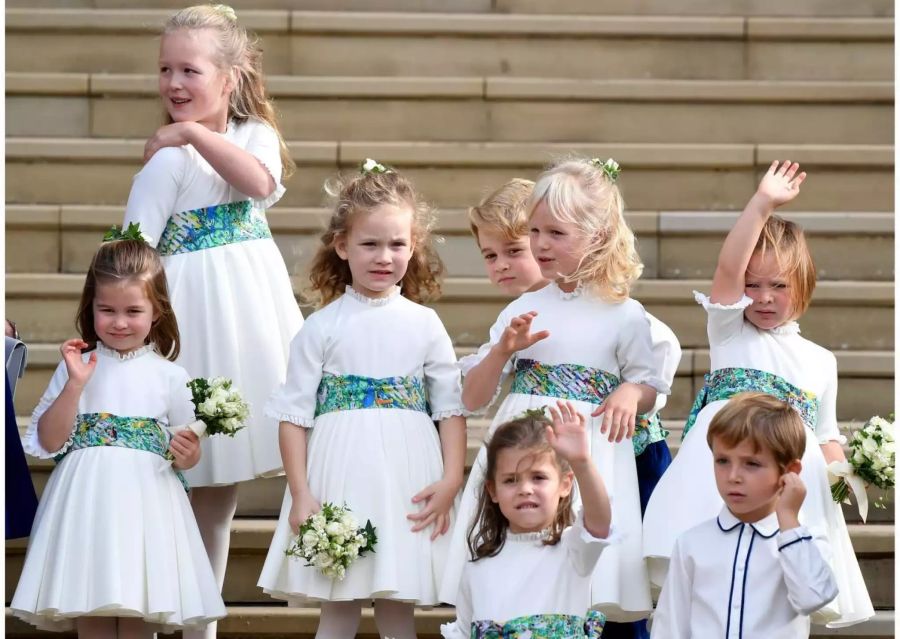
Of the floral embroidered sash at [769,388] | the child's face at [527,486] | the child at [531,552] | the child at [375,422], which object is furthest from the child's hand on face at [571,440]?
the floral embroidered sash at [769,388]

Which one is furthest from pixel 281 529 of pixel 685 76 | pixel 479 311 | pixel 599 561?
pixel 685 76

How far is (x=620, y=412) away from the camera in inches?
167

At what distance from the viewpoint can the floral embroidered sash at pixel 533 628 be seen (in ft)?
12.7

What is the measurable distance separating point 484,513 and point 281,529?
63 cm

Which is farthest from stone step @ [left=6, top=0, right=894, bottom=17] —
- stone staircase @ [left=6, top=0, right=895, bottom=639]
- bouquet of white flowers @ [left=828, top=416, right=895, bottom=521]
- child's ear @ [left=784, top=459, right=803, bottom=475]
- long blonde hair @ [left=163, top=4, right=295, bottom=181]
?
child's ear @ [left=784, top=459, right=803, bottom=475]

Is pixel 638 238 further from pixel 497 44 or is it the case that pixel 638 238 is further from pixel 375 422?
pixel 375 422

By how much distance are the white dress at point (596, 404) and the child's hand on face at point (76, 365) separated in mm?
1058

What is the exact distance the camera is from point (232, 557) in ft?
17.2

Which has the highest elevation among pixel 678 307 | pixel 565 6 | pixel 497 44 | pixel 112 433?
pixel 565 6

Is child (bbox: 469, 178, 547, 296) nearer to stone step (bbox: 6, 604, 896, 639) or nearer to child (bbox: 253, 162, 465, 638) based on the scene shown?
child (bbox: 253, 162, 465, 638)

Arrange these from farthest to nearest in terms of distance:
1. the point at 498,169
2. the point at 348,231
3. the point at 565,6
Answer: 1. the point at 565,6
2. the point at 498,169
3. the point at 348,231

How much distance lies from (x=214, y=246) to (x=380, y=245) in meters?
0.73

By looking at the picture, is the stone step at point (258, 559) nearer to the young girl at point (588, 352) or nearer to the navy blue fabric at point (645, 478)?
the navy blue fabric at point (645, 478)

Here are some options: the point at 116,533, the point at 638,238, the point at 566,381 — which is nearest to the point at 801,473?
the point at 566,381
